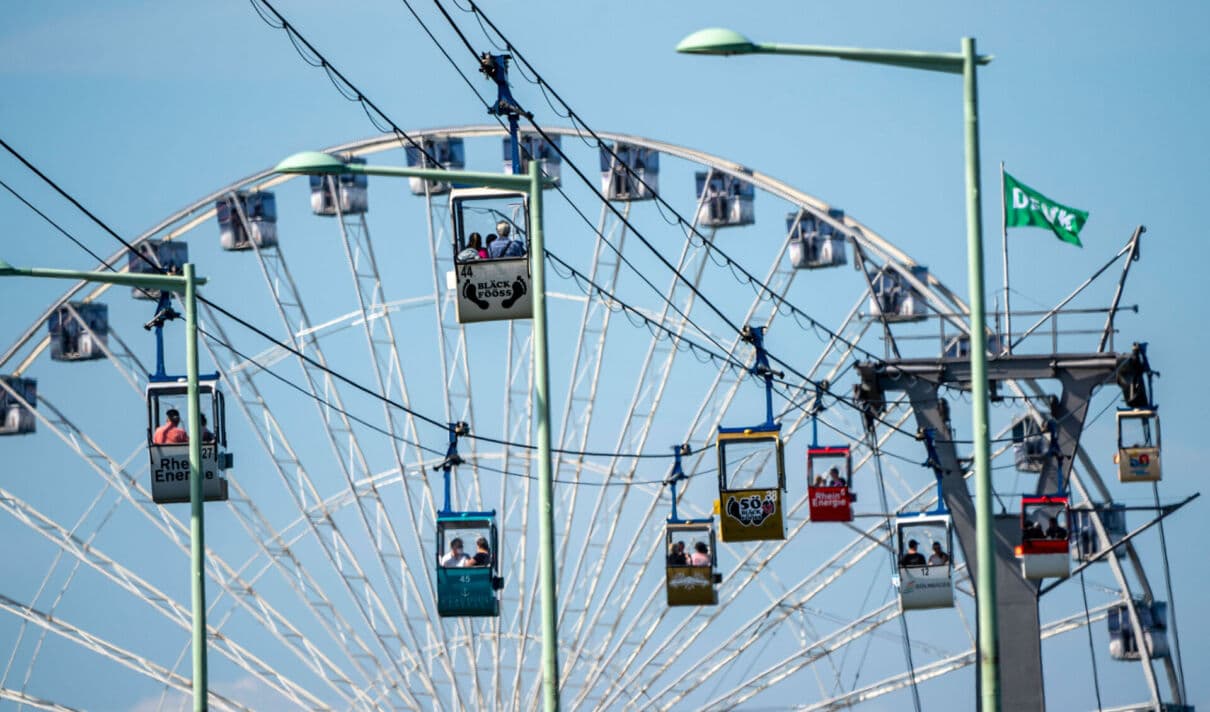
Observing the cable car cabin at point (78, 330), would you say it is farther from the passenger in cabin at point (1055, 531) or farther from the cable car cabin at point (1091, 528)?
the passenger in cabin at point (1055, 531)

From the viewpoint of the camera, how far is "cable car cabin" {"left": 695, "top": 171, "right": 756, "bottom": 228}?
64.4 metres

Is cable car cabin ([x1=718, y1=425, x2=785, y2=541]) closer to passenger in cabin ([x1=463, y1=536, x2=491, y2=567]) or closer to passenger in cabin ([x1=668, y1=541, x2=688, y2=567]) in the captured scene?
passenger in cabin ([x1=463, y1=536, x2=491, y2=567])

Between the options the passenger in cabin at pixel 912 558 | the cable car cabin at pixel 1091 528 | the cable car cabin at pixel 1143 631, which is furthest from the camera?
the cable car cabin at pixel 1143 631

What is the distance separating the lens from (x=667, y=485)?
200ft

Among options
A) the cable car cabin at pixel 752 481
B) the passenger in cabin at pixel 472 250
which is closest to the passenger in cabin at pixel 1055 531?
the cable car cabin at pixel 752 481

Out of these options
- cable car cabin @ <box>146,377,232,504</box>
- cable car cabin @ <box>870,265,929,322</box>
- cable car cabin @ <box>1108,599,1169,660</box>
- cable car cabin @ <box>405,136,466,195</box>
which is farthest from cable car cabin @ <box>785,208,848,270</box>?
cable car cabin @ <box>146,377,232,504</box>

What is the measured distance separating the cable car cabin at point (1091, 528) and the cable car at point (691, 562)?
24.1 feet

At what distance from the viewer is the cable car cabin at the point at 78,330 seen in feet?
225

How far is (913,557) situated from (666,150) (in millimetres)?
14012

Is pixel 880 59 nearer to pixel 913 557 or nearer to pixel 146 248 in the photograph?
pixel 913 557

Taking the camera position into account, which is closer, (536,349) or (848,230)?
(536,349)

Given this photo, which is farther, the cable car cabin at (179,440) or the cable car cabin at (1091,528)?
the cable car cabin at (1091,528)

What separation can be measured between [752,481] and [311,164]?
2105 cm

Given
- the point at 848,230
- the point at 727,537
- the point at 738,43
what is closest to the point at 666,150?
the point at 848,230
